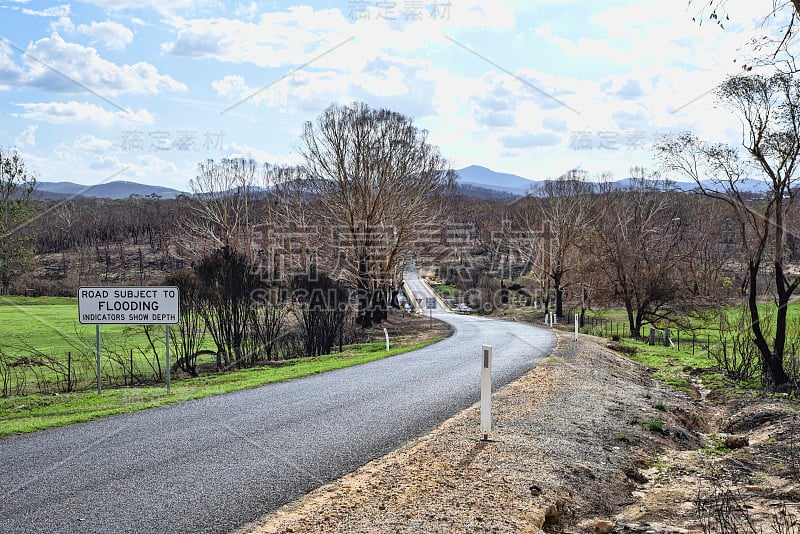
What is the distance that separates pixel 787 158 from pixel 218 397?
50.5 feet

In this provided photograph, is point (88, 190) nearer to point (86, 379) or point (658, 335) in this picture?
point (86, 379)

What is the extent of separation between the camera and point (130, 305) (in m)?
13.9

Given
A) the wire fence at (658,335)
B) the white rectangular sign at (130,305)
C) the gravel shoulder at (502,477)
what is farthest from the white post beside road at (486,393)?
the wire fence at (658,335)

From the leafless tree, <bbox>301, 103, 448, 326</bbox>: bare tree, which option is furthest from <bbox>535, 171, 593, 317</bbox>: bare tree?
<bbox>301, 103, 448, 326</bbox>: bare tree

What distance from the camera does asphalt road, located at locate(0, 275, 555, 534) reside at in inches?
231

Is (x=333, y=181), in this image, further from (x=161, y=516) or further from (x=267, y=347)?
(x=161, y=516)

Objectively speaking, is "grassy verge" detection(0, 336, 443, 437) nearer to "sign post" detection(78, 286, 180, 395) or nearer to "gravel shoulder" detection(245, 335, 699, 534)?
"sign post" detection(78, 286, 180, 395)

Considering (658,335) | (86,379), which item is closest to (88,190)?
(86,379)

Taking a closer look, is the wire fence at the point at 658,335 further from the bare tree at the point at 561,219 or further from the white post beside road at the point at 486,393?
the white post beside road at the point at 486,393

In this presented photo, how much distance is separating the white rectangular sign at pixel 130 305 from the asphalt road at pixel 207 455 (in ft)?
8.66

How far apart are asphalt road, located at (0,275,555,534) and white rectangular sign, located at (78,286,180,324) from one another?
2641mm

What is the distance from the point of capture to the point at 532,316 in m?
53.8

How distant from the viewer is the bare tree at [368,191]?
38.5 meters

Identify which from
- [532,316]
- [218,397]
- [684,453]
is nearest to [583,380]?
[684,453]
